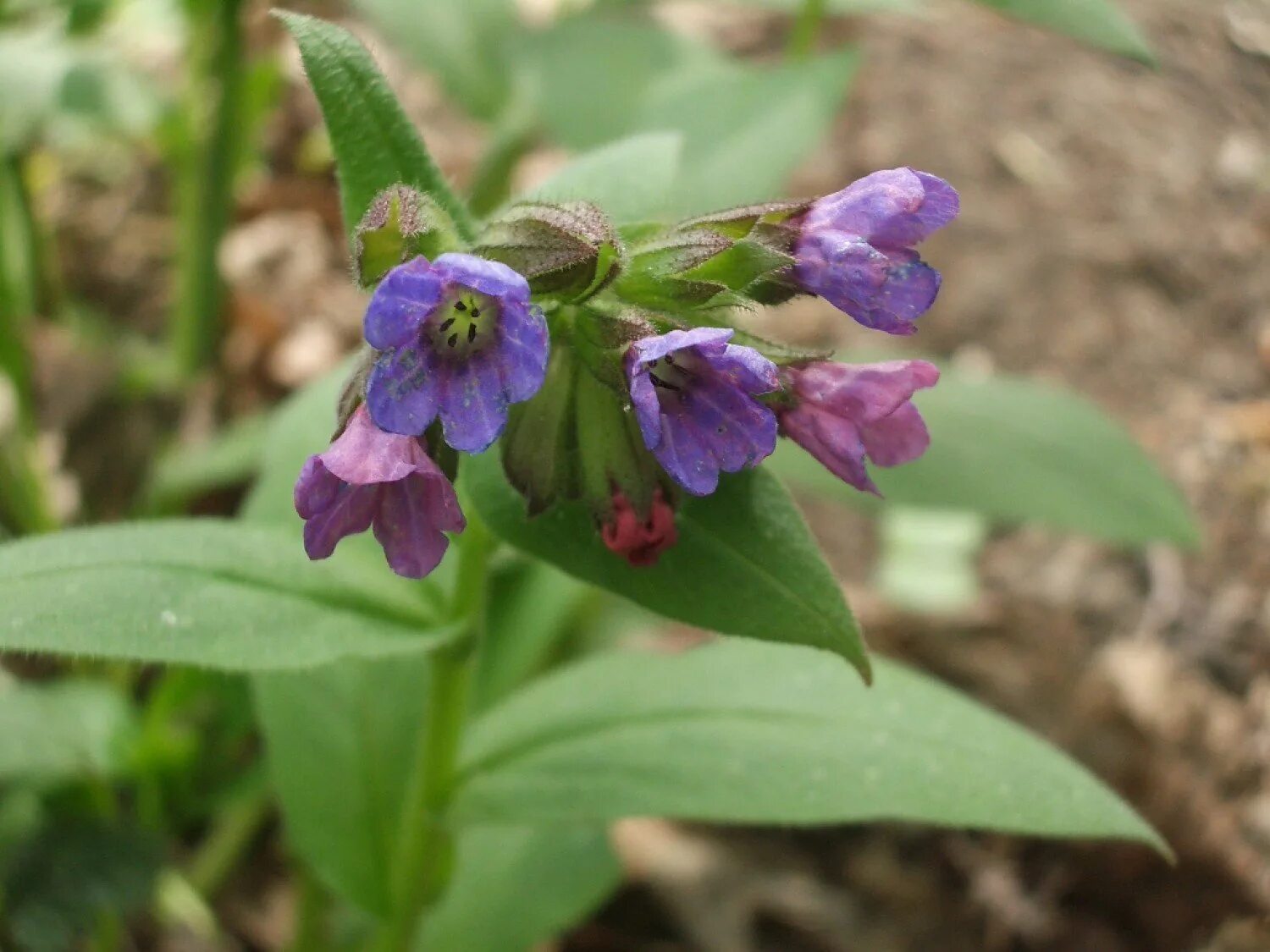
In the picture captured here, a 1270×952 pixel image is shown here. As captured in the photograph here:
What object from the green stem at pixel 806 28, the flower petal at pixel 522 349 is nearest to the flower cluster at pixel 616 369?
the flower petal at pixel 522 349

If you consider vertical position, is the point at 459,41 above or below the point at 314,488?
below

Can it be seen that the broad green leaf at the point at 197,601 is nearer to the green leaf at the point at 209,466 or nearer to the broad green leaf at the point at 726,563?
the broad green leaf at the point at 726,563

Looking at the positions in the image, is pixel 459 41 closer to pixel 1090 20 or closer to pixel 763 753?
pixel 1090 20

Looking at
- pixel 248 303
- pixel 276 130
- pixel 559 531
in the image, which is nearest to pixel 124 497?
pixel 248 303

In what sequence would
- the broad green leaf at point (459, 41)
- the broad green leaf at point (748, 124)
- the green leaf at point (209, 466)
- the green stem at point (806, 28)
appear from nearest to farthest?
the broad green leaf at point (748, 124), the green stem at point (806, 28), the green leaf at point (209, 466), the broad green leaf at point (459, 41)

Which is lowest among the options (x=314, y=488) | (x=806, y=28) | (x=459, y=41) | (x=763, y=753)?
(x=763, y=753)

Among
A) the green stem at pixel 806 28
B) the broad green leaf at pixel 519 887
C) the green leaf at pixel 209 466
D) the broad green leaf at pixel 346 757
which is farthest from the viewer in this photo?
the green leaf at pixel 209 466

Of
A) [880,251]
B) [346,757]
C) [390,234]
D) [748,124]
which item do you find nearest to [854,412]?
[880,251]
